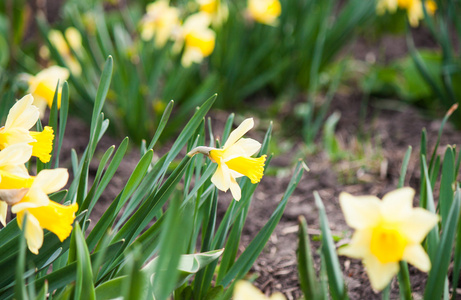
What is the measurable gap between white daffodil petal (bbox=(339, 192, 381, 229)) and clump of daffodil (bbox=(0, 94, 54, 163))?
56 centimetres

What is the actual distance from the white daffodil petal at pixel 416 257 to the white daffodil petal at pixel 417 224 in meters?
0.02

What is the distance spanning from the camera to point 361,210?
2.31 feet

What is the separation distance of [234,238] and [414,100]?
1.97 m

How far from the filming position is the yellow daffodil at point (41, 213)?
789mm

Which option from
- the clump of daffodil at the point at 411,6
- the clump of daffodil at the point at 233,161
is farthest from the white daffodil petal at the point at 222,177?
the clump of daffodil at the point at 411,6

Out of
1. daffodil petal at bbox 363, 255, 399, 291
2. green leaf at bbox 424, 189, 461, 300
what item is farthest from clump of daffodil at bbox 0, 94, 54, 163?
green leaf at bbox 424, 189, 461, 300

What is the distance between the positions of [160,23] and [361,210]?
1917 millimetres

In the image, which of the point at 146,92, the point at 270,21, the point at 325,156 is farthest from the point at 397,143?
the point at 146,92

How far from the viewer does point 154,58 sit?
2451mm

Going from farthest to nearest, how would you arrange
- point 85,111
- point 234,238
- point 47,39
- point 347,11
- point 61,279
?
point 347,11, point 85,111, point 47,39, point 234,238, point 61,279

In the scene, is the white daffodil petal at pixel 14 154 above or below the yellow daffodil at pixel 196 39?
below

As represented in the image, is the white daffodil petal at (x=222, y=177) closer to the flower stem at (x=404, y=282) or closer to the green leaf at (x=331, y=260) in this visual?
the green leaf at (x=331, y=260)

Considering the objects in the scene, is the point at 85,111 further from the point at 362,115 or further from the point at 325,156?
the point at 362,115

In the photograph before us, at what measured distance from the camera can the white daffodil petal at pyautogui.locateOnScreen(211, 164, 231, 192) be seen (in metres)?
0.98
